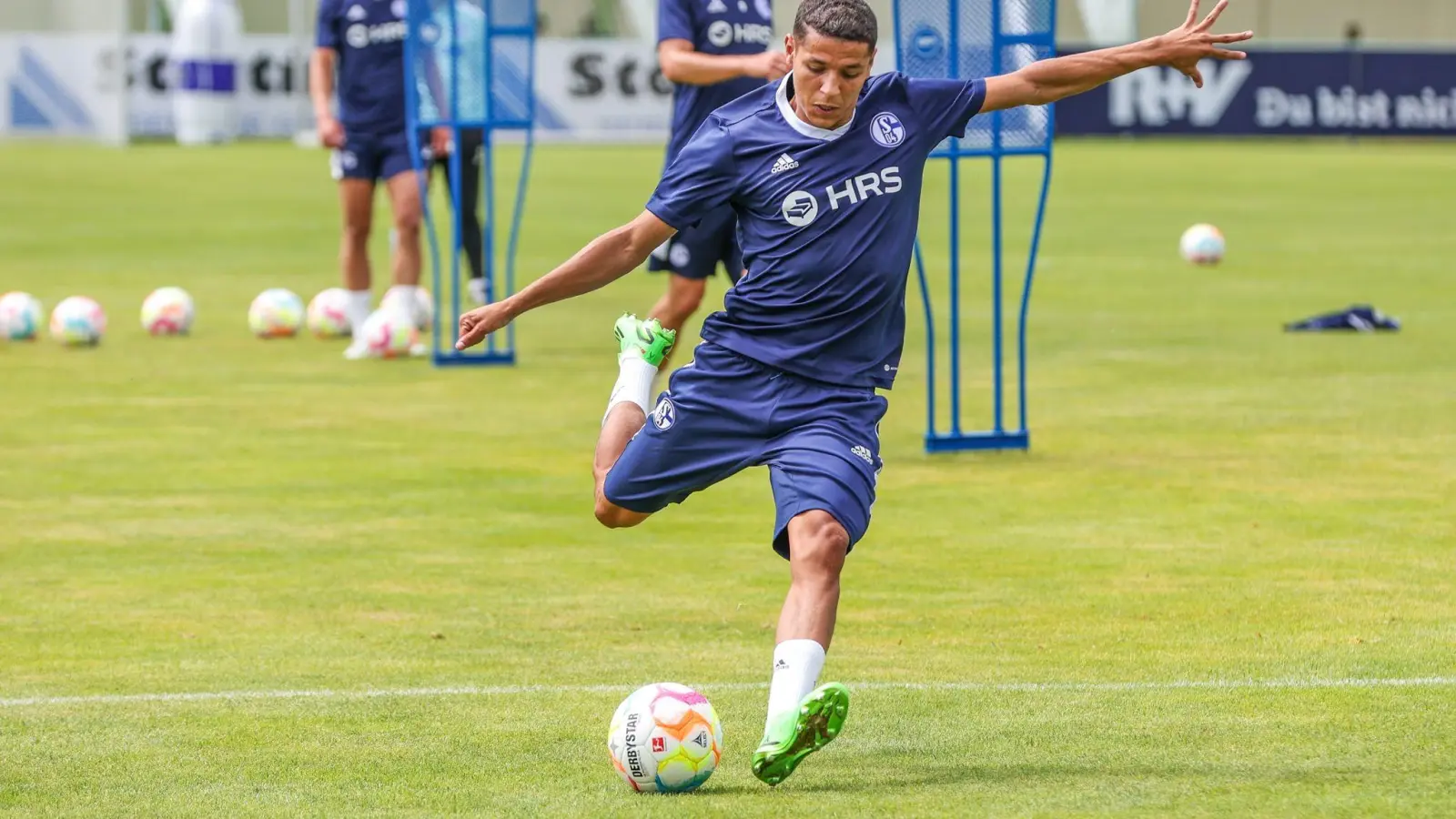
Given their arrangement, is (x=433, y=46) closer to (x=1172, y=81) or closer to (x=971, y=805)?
(x=971, y=805)

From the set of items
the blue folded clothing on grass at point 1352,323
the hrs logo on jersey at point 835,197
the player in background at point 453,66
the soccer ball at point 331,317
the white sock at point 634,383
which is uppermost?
the player in background at point 453,66

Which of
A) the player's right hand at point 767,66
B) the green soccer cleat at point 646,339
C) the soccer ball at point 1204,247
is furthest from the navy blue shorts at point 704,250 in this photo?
the soccer ball at point 1204,247

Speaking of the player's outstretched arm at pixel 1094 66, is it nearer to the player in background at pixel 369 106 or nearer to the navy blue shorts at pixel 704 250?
the navy blue shorts at pixel 704 250

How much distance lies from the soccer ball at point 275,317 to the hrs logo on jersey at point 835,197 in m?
10.8

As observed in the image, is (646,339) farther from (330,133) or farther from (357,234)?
(357,234)

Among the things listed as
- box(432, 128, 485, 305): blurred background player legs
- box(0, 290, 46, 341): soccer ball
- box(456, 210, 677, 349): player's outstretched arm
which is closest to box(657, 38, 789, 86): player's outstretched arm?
box(456, 210, 677, 349): player's outstretched arm

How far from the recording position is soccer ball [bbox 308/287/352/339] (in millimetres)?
16422

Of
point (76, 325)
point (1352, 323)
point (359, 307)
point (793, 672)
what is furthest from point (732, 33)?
point (793, 672)

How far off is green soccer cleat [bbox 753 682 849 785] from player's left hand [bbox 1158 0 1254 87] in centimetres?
205

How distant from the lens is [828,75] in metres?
5.95

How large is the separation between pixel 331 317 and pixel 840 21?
11.0 m

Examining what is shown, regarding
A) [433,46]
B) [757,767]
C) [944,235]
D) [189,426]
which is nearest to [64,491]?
[189,426]

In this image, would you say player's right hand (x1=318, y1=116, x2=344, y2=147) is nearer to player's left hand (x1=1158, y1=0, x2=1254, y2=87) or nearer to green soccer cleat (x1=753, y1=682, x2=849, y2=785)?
player's left hand (x1=1158, y1=0, x2=1254, y2=87)

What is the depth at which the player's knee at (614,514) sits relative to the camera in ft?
21.2
